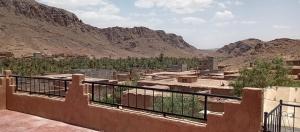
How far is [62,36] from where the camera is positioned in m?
108

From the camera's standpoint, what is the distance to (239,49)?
159500mm

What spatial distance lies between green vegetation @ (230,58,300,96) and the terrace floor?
16.5 metres

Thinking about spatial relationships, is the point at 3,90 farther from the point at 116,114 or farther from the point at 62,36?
the point at 62,36

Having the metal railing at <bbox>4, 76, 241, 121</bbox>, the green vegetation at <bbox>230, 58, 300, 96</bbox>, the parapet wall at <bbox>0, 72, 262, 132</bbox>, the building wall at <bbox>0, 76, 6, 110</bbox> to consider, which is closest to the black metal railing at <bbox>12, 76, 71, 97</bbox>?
the metal railing at <bbox>4, 76, 241, 121</bbox>

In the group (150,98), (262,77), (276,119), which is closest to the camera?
(276,119)

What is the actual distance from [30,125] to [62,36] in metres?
102

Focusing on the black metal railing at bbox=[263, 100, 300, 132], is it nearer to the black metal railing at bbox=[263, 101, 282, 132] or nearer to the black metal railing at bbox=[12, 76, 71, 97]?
the black metal railing at bbox=[263, 101, 282, 132]

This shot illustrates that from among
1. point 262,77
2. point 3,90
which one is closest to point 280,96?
point 3,90

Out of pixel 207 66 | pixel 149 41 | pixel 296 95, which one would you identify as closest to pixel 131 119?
pixel 296 95

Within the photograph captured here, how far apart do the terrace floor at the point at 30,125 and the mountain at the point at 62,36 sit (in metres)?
66.3

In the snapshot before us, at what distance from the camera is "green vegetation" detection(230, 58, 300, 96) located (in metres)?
25.1

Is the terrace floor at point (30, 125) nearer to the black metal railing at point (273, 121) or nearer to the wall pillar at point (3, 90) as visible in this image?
the wall pillar at point (3, 90)

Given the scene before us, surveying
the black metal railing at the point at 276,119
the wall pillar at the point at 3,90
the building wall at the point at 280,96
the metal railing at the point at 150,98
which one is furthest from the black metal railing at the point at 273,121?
the wall pillar at the point at 3,90

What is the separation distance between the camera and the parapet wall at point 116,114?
6.45 m
